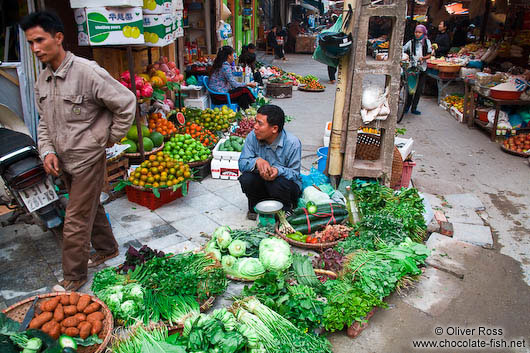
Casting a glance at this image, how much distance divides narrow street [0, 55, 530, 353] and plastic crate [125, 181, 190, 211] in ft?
0.27

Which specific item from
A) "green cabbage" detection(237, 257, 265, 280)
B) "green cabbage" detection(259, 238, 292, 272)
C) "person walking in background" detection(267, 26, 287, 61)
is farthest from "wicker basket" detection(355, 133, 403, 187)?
"person walking in background" detection(267, 26, 287, 61)

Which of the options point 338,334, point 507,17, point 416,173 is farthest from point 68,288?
point 507,17

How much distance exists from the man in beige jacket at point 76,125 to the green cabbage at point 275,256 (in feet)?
4.73

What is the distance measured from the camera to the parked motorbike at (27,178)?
10.8 feet

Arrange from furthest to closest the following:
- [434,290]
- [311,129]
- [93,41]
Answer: [311,129] < [93,41] < [434,290]

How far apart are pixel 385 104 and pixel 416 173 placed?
7.06 feet

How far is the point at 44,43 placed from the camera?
9.30ft

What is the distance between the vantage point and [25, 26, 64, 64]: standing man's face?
2.80 meters

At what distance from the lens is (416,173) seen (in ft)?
21.4

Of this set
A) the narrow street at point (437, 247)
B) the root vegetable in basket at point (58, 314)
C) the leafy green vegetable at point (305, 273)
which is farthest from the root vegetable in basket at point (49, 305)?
the leafy green vegetable at point (305, 273)

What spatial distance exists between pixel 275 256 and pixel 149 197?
2108 millimetres

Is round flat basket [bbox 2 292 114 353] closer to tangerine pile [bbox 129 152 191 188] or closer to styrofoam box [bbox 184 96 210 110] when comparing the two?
tangerine pile [bbox 129 152 191 188]

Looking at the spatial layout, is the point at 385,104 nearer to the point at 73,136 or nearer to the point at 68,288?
the point at 73,136

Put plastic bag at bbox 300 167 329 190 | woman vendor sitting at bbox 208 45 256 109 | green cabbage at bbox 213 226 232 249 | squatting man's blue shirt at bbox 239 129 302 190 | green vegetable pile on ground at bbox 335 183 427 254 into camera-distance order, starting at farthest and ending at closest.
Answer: woman vendor sitting at bbox 208 45 256 109 < plastic bag at bbox 300 167 329 190 < squatting man's blue shirt at bbox 239 129 302 190 < green vegetable pile on ground at bbox 335 183 427 254 < green cabbage at bbox 213 226 232 249
